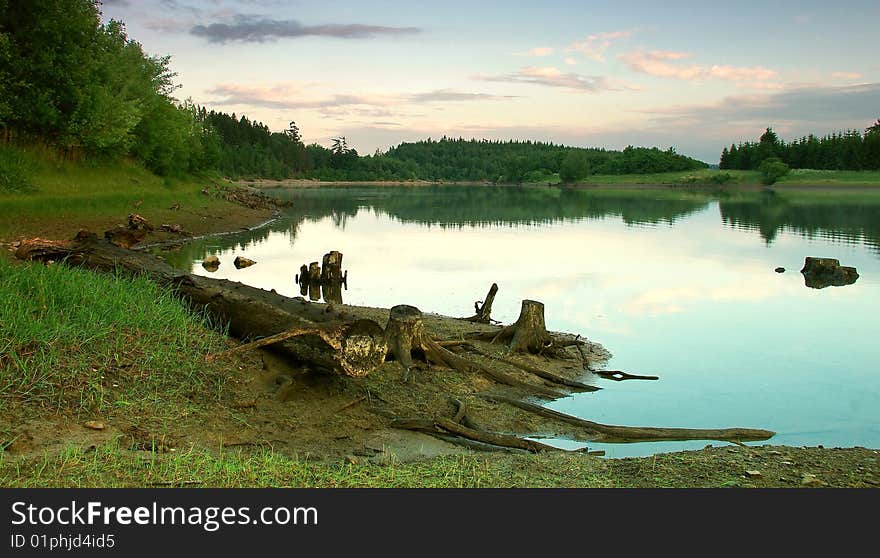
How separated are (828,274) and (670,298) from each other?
7.61m

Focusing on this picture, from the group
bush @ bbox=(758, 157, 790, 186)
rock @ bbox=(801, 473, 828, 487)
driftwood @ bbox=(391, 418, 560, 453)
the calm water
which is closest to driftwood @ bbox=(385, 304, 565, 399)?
the calm water

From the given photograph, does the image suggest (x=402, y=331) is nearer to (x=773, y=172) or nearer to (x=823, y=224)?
(x=823, y=224)

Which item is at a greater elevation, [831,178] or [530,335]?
[831,178]

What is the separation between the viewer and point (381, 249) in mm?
33031

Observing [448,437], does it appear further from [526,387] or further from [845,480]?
[845,480]

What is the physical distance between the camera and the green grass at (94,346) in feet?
24.4

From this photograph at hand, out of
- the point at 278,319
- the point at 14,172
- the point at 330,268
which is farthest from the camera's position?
the point at 14,172

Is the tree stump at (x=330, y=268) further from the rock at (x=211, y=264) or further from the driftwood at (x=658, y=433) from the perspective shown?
the driftwood at (x=658, y=433)

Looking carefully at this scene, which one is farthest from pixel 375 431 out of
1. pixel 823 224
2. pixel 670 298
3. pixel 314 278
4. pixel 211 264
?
pixel 823 224

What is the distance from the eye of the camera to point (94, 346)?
825 centimetres

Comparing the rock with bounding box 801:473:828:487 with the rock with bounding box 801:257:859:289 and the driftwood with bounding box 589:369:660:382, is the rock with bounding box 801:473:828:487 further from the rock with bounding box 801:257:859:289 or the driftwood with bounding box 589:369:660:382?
the rock with bounding box 801:257:859:289

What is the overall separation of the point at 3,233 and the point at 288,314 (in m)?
15.8

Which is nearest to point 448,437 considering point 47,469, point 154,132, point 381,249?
point 47,469

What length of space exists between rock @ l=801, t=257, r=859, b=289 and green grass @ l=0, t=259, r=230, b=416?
21616 millimetres
